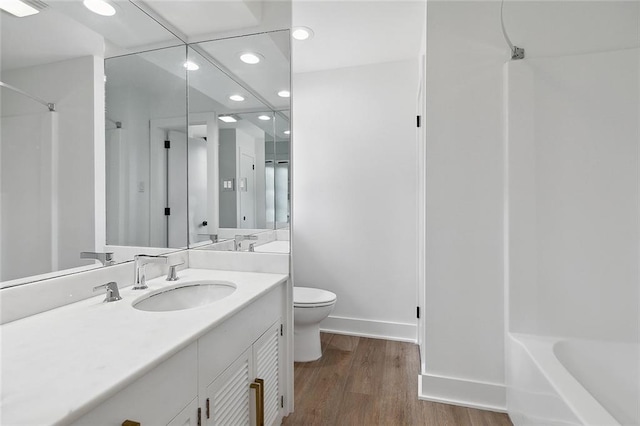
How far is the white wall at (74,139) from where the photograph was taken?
1102mm

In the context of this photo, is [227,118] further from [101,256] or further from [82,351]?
[82,351]

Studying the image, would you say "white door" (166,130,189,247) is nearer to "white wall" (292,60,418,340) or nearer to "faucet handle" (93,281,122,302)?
"faucet handle" (93,281,122,302)

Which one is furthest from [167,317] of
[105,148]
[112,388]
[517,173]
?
[517,173]

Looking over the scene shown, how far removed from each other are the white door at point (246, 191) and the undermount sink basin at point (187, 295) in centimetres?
52

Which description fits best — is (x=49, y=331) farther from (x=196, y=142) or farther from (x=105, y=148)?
(x=196, y=142)

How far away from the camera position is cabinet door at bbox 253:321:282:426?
139 centimetres

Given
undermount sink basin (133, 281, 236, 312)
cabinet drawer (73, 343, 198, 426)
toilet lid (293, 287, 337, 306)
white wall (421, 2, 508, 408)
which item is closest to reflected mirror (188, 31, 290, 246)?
undermount sink basin (133, 281, 236, 312)

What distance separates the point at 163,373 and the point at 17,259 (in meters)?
0.64

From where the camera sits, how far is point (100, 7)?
1.33 m

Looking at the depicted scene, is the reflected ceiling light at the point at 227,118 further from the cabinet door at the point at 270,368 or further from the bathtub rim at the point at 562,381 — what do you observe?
the bathtub rim at the point at 562,381

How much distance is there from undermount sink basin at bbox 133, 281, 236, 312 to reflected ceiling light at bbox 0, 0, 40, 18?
3.46 ft

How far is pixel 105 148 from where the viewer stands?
135 cm

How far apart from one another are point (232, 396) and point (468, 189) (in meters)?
1.61

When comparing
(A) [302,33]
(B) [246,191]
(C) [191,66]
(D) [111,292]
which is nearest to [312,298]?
(B) [246,191]
